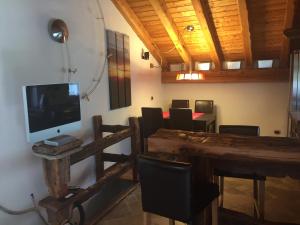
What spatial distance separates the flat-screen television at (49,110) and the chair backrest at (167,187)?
0.84 meters

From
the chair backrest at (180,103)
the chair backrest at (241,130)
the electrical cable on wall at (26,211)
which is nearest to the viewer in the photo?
the electrical cable on wall at (26,211)

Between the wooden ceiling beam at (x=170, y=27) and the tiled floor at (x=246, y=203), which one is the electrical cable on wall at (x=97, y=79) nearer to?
the wooden ceiling beam at (x=170, y=27)

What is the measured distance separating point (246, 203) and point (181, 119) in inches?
68.3

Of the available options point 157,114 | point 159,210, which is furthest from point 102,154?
point 159,210

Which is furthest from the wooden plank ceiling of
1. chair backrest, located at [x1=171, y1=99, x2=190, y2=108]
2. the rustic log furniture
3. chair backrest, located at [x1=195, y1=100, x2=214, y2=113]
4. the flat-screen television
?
the flat-screen television

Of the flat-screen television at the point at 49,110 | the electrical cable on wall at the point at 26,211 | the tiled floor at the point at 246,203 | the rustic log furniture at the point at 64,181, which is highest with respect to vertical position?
the flat-screen television at the point at 49,110

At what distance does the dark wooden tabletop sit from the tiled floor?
3.66ft

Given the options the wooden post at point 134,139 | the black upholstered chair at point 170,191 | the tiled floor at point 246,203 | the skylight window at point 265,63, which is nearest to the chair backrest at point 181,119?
the wooden post at point 134,139

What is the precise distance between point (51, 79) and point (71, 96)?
60 centimetres

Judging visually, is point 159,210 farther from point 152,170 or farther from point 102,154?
point 102,154

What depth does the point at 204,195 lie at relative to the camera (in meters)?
1.83

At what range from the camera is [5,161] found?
233cm

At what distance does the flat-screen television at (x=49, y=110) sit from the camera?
1.93 metres

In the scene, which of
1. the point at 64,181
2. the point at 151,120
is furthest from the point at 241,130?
the point at 151,120
